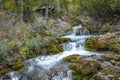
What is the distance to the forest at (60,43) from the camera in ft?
33.2

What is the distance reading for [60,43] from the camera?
14.7 meters

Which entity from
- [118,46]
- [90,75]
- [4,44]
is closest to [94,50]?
[118,46]

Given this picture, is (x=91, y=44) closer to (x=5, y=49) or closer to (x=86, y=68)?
(x=86, y=68)

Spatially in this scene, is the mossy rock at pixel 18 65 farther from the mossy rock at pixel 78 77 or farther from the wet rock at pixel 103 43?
the wet rock at pixel 103 43

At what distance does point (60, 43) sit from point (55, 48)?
126cm

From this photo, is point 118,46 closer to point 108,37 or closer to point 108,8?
point 108,37

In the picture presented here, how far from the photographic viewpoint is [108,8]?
1948cm

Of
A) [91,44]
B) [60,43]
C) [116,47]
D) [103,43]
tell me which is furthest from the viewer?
[60,43]

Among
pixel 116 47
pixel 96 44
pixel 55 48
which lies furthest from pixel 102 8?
pixel 55 48

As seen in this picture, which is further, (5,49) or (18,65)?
(5,49)

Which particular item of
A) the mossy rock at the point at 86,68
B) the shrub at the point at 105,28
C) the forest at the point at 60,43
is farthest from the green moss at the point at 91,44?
the shrub at the point at 105,28

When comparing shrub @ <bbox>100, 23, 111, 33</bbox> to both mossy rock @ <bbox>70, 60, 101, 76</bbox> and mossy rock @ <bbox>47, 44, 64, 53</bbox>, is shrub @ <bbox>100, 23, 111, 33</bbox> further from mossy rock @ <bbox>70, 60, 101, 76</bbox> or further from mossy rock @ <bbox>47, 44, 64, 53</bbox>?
mossy rock @ <bbox>70, 60, 101, 76</bbox>

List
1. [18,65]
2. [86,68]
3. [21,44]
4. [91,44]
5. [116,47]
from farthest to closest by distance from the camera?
1. [91,44]
2. [21,44]
3. [116,47]
4. [18,65]
5. [86,68]

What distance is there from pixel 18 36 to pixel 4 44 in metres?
2.26
